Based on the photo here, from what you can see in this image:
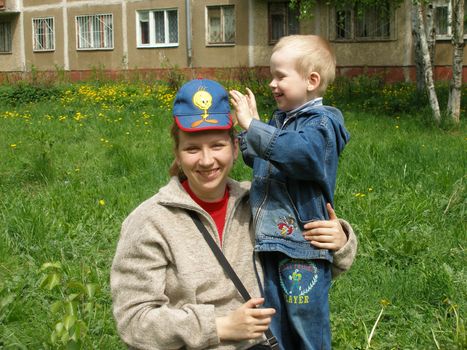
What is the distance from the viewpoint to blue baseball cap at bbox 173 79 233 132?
2.11 metres

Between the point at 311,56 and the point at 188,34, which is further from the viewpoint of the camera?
the point at 188,34

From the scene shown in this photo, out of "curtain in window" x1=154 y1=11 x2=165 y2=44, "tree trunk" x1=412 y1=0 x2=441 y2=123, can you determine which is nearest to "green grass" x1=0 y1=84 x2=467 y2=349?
"tree trunk" x1=412 y1=0 x2=441 y2=123

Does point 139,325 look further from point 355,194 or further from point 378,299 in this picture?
point 355,194

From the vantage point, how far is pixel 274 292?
2262mm

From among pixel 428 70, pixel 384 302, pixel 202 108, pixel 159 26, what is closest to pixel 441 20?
pixel 428 70

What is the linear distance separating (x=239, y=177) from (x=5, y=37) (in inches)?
1009

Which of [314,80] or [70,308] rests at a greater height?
[314,80]

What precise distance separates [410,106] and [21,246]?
9.49 metres

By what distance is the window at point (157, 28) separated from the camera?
24.3 metres

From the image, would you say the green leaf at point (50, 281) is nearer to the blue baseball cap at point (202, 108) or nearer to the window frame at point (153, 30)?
the blue baseball cap at point (202, 108)

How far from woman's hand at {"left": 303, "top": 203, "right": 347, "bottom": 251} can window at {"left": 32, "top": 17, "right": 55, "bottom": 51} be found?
87.6 feet

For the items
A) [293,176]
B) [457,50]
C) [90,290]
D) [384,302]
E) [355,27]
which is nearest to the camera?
[293,176]

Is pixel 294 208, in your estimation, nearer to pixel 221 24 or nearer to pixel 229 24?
pixel 229 24

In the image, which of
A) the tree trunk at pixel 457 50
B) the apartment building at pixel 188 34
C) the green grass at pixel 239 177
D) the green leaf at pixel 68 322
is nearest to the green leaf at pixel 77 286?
the green grass at pixel 239 177
